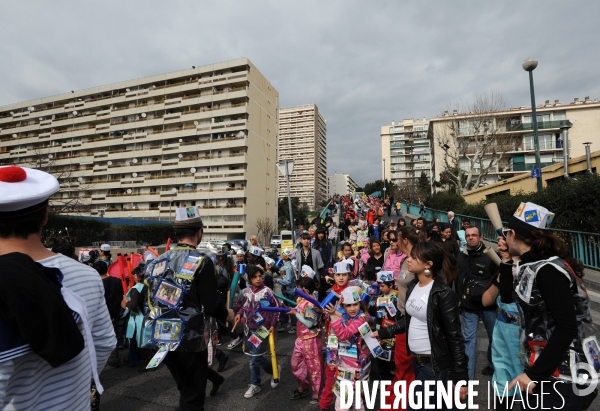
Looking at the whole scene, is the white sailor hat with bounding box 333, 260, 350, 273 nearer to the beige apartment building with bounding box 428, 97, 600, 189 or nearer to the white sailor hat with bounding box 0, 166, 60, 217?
the white sailor hat with bounding box 0, 166, 60, 217

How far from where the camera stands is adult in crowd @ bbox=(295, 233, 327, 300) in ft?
24.4

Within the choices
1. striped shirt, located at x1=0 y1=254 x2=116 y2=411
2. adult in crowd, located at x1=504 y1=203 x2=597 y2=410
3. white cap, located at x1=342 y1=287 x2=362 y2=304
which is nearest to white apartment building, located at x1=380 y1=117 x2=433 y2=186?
white cap, located at x1=342 y1=287 x2=362 y2=304

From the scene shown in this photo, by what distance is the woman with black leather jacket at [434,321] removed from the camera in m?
2.51

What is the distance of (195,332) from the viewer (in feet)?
9.61

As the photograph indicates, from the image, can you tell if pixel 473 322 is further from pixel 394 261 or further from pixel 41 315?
pixel 41 315

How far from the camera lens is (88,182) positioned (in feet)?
190

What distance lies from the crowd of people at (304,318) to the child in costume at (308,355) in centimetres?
1

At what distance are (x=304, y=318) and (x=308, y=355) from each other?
0.43 meters

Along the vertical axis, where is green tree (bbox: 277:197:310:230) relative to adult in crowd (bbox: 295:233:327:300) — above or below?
above

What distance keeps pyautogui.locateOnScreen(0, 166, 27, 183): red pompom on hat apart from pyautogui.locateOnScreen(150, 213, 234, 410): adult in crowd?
5.51 feet

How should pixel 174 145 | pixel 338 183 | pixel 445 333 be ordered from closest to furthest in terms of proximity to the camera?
pixel 445 333 < pixel 174 145 < pixel 338 183

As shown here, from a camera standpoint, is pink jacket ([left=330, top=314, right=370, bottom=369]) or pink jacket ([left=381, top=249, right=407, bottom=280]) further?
pink jacket ([left=381, top=249, right=407, bottom=280])

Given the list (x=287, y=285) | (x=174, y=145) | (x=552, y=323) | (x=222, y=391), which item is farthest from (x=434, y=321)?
(x=174, y=145)

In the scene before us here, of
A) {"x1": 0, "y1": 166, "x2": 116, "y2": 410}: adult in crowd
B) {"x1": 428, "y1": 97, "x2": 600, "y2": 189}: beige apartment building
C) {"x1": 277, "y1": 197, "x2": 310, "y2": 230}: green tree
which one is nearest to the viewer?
{"x1": 0, "y1": 166, "x2": 116, "y2": 410}: adult in crowd
